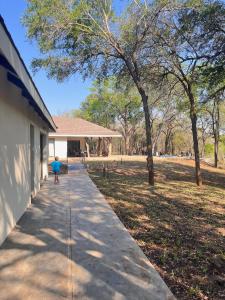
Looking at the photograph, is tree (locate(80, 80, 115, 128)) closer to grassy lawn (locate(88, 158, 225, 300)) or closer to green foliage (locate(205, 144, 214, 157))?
green foliage (locate(205, 144, 214, 157))

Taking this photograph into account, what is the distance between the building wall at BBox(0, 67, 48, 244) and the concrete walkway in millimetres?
331

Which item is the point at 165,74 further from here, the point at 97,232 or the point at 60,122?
the point at 60,122

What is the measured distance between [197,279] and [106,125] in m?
44.3

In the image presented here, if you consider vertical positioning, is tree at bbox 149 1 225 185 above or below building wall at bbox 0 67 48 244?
above

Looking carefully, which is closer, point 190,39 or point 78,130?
point 190,39

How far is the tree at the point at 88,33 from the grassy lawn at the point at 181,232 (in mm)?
3447

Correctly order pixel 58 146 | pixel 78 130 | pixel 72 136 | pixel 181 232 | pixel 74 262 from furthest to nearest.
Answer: pixel 78 130, pixel 72 136, pixel 58 146, pixel 181 232, pixel 74 262

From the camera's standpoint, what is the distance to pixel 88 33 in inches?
542

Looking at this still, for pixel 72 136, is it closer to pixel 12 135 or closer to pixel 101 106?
pixel 101 106

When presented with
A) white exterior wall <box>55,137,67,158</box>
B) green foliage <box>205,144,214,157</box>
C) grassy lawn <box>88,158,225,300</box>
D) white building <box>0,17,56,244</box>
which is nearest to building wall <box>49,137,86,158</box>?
white exterior wall <box>55,137,67,158</box>

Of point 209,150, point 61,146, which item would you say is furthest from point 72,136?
point 209,150

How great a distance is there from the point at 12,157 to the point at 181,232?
12.2 ft

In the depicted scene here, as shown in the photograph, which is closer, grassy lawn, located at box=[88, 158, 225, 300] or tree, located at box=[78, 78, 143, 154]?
grassy lawn, located at box=[88, 158, 225, 300]

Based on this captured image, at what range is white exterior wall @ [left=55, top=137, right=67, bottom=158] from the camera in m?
33.5
